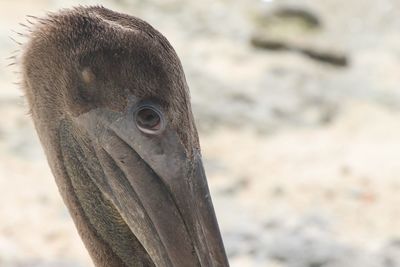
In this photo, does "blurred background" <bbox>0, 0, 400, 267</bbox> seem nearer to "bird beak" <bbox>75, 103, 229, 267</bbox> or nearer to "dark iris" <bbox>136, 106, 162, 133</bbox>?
"bird beak" <bbox>75, 103, 229, 267</bbox>

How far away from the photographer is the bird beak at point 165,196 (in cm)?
297

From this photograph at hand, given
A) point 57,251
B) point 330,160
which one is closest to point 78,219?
point 57,251

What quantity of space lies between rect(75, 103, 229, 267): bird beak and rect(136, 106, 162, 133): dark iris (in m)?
0.02

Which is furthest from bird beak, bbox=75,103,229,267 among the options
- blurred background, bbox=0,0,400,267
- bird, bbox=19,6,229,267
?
blurred background, bbox=0,0,400,267

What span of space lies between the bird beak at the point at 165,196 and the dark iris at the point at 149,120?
0.08ft

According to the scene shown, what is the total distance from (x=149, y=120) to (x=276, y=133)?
15.7 feet

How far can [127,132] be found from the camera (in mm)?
3070

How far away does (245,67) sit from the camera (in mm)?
8750

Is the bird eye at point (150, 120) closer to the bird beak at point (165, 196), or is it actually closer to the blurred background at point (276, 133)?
the bird beak at point (165, 196)

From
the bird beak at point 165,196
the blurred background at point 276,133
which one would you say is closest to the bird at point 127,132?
the bird beak at point 165,196

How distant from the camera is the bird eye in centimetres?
300

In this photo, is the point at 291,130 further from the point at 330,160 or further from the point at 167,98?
the point at 167,98

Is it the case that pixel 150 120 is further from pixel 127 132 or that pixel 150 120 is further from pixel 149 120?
pixel 127 132

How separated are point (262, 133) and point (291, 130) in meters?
0.27
